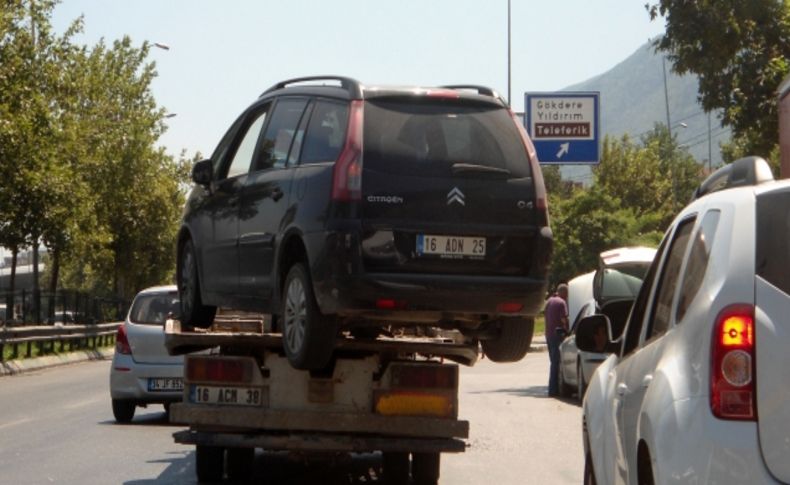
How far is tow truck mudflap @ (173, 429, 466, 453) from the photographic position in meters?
11.1

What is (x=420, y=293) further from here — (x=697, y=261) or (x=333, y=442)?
(x=697, y=261)

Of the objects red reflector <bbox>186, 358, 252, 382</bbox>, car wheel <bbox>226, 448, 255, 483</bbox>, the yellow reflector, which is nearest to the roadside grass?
car wheel <bbox>226, 448, 255, 483</bbox>

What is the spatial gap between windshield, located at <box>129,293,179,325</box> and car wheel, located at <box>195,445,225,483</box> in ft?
22.5

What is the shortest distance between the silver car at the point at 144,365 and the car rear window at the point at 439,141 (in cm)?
866

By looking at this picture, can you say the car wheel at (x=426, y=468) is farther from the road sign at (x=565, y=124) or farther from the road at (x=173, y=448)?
the road sign at (x=565, y=124)

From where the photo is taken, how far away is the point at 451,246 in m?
10.1

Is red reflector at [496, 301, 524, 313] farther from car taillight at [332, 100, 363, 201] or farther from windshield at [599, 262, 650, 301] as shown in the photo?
windshield at [599, 262, 650, 301]

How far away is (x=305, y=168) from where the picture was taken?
34.5 ft

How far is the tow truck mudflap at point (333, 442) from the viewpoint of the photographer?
1108 centimetres

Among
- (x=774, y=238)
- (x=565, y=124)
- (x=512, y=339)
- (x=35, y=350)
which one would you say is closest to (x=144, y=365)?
(x=512, y=339)

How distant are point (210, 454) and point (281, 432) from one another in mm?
Result: 1271

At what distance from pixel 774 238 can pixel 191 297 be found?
810 cm

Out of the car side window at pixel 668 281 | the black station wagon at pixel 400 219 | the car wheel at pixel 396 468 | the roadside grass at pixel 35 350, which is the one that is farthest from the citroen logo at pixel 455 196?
the roadside grass at pixel 35 350

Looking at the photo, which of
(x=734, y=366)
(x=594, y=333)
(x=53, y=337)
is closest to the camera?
(x=734, y=366)
